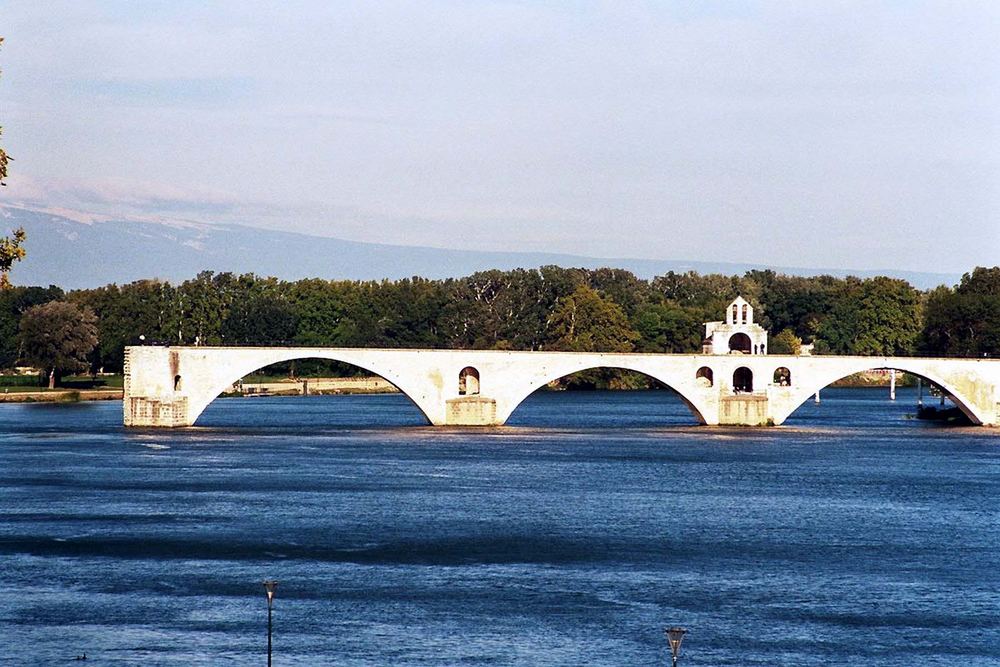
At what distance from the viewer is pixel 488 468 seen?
69938 millimetres

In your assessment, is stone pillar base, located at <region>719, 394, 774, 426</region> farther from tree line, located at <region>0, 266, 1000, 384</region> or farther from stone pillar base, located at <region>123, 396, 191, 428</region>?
tree line, located at <region>0, 266, 1000, 384</region>

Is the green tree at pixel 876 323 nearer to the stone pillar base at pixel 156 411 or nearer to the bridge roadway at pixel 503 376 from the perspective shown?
the bridge roadway at pixel 503 376

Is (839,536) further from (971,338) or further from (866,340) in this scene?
(866,340)

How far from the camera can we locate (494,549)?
4850cm

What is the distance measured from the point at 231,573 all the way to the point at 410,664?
1070 cm

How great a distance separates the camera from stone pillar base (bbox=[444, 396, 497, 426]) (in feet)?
298

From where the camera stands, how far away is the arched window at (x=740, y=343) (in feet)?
341

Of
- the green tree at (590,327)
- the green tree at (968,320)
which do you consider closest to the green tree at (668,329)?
the green tree at (590,327)

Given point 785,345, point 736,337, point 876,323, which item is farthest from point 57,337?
point 876,323

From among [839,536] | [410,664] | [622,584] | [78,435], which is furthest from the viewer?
[78,435]

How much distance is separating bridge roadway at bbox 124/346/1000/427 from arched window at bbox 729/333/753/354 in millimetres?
7187

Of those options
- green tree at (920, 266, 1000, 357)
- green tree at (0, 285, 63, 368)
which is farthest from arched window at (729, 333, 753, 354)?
green tree at (0, 285, 63, 368)

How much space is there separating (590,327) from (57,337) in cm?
4853

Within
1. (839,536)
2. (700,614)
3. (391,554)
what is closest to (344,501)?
(391,554)
